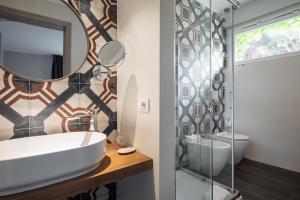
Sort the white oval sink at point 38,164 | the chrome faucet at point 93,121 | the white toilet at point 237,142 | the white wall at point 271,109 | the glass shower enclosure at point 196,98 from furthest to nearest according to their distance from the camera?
the white toilet at point 237,142 < the white wall at point 271,109 < the glass shower enclosure at point 196,98 < the chrome faucet at point 93,121 < the white oval sink at point 38,164

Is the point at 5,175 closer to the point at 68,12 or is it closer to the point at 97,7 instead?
the point at 68,12

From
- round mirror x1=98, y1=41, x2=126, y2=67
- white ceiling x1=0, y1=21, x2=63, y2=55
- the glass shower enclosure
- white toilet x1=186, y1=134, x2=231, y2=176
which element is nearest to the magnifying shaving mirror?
round mirror x1=98, y1=41, x2=126, y2=67

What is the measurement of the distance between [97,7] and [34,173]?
1284mm

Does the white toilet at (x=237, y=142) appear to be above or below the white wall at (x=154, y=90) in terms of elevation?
below

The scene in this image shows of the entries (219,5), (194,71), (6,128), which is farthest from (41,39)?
(219,5)

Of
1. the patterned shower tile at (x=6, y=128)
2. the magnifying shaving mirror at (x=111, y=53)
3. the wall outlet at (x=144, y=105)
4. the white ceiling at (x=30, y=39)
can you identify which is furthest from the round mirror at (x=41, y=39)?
the wall outlet at (x=144, y=105)

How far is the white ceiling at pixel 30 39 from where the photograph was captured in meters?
1.07

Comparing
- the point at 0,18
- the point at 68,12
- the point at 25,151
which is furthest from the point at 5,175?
the point at 68,12

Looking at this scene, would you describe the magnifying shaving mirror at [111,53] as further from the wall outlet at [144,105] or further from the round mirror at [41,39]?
the wall outlet at [144,105]

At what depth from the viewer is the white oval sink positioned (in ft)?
2.10

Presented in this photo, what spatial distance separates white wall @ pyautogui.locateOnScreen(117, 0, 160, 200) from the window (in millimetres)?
2392

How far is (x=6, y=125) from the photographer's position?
Result: 1.05 m

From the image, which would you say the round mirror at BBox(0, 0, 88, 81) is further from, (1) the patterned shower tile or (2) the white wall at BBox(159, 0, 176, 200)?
(2) the white wall at BBox(159, 0, 176, 200)

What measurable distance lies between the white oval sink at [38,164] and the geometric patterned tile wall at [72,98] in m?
0.14
